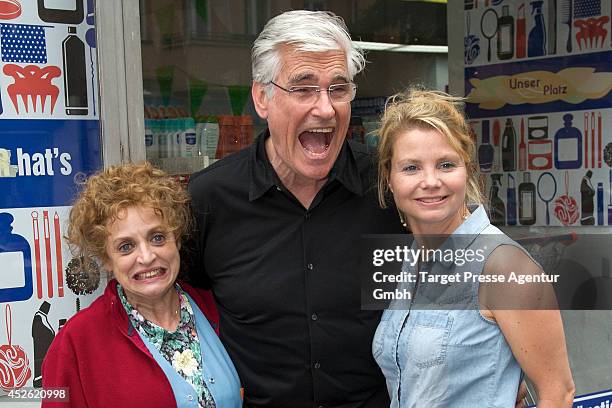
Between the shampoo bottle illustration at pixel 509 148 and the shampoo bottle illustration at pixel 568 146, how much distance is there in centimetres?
25

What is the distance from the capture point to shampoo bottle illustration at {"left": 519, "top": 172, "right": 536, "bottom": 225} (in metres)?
3.97

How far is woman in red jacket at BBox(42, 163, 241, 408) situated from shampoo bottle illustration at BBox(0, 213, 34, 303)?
0.53 metres

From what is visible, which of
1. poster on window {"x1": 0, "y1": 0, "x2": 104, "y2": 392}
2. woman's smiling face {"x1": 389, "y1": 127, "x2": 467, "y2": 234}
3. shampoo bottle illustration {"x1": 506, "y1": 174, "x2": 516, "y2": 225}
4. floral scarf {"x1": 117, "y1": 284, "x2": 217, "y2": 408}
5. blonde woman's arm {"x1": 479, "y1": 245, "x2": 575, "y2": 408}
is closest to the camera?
blonde woman's arm {"x1": 479, "y1": 245, "x2": 575, "y2": 408}

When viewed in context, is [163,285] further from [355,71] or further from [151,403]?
[355,71]

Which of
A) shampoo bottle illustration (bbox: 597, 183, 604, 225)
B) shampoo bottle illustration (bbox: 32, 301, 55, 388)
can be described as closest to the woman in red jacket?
shampoo bottle illustration (bbox: 32, 301, 55, 388)

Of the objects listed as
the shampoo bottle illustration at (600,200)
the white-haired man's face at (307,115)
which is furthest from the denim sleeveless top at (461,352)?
the shampoo bottle illustration at (600,200)

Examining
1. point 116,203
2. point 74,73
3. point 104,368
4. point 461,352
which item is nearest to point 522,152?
point 74,73

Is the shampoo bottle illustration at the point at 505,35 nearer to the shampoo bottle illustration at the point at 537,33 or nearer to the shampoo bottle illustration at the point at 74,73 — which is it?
the shampoo bottle illustration at the point at 537,33

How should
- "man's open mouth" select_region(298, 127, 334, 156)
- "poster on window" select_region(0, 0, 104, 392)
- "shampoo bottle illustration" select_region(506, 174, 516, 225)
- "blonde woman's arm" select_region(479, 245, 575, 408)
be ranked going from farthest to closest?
"shampoo bottle illustration" select_region(506, 174, 516, 225) → "poster on window" select_region(0, 0, 104, 392) → "man's open mouth" select_region(298, 127, 334, 156) → "blonde woman's arm" select_region(479, 245, 575, 408)

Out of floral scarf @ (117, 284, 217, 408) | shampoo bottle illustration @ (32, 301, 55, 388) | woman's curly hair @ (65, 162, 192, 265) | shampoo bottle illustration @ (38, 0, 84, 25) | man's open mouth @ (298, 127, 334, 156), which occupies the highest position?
shampoo bottle illustration @ (38, 0, 84, 25)

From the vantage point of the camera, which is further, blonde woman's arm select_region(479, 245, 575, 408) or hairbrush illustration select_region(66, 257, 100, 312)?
hairbrush illustration select_region(66, 257, 100, 312)

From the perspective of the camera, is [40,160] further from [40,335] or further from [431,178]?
[431,178]

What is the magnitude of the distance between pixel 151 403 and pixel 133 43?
120 centimetres

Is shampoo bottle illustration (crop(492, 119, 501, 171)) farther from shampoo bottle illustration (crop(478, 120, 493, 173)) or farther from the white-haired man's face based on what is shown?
the white-haired man's face
